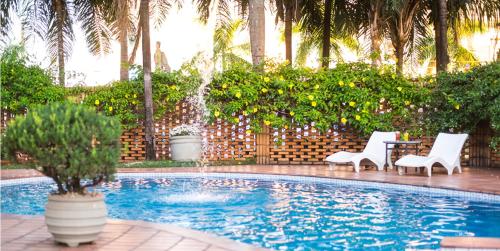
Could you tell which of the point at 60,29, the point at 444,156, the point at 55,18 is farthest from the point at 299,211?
the point at 55,18

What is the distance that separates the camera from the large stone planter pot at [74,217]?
17.4 feet

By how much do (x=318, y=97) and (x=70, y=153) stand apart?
32.1 feet

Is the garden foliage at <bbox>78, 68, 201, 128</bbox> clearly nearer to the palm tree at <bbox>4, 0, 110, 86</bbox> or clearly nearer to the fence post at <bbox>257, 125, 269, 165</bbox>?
the fence post at <bbox>257, 125, 269, 165</bbox>

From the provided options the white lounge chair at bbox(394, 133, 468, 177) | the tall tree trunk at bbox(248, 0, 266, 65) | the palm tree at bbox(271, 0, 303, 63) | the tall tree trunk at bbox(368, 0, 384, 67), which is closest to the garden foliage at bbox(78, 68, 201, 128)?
the tall tree trunk at bbox(248, 0, 266, 65)

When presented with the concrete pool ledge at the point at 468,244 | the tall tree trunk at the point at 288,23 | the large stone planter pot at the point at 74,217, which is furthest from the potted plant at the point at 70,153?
Result: the tall tree trunk at the point at 288,23

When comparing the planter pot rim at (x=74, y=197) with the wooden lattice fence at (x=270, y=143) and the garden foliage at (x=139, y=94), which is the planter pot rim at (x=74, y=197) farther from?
the garden foliage at (x=139, y=94)

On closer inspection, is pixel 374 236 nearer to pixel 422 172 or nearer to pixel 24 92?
pixel 422 172

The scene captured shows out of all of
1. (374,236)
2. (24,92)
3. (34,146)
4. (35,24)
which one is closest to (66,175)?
(34,146)

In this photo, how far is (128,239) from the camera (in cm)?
564

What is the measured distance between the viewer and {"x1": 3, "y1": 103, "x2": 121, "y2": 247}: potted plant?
509 cm

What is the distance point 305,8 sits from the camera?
64.8 feet

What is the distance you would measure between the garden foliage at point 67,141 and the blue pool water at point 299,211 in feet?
5.88

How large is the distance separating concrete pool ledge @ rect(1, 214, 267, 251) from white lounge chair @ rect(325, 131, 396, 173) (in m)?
6.80

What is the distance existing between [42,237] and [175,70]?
32.1 ft
